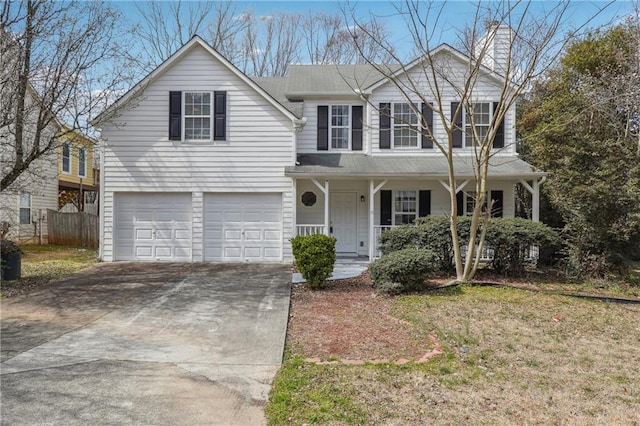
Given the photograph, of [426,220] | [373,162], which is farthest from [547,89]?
[426,220]

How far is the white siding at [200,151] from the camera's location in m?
12.8

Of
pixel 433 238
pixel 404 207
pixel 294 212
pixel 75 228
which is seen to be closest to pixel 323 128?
pixel 294 212

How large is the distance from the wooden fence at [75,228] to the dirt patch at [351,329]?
1336cm

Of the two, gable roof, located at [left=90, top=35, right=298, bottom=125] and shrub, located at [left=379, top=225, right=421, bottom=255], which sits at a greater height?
gable roof, located at [left=90, top=35, right=298, bottom=125]

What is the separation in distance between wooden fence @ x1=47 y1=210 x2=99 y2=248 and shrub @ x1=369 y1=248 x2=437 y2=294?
14644 millimetres

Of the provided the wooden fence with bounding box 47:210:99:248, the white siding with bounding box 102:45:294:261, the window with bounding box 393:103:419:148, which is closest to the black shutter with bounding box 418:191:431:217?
the window with bounding box 393:103:419:148

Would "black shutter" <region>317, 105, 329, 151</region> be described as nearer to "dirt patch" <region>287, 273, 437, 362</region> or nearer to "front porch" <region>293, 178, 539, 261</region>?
"front porch" <region>293, 178, 539, 261</region>

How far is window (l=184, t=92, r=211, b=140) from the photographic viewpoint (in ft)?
42.2

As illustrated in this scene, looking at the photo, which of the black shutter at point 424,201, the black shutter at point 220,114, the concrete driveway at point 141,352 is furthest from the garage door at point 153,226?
the black shutter at point 424,201

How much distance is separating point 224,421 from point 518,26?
9.40m

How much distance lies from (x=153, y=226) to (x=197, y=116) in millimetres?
3846

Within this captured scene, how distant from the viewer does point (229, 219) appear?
1297 centimetres

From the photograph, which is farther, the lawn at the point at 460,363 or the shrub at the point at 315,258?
the shrub at the point at 315,258

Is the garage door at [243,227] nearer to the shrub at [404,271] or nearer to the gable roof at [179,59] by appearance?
the gable roof at [179,59]
